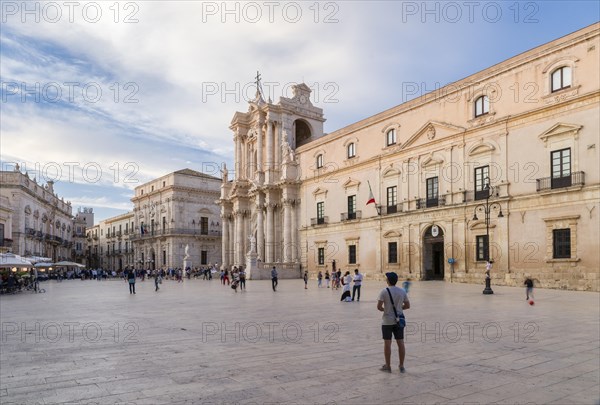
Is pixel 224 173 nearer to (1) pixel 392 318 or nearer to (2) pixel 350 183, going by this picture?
(2) pixel 350 183

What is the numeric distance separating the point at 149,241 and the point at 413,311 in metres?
57.2

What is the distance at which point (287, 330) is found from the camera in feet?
33.3

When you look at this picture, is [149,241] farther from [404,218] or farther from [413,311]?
[413,311]

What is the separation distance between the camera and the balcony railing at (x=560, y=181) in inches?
879

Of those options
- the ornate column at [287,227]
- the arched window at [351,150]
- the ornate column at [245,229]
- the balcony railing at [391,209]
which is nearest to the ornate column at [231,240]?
the ornate column at [245,229]

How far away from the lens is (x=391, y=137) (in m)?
33.5

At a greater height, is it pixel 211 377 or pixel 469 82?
pixel 469 82

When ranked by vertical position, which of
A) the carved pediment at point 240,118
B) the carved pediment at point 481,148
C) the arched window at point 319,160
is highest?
the carved pediment at point 240,118

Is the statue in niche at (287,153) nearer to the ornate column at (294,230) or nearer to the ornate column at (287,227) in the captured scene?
the ornate column at (287,227)

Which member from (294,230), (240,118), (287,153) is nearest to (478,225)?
(294,230)

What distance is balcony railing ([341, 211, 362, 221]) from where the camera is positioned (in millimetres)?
36031

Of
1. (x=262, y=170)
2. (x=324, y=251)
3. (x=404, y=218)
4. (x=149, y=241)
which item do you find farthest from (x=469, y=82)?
(x=149, y=241)

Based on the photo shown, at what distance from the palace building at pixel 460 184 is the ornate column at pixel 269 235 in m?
0.11

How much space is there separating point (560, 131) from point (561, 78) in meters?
2.55
